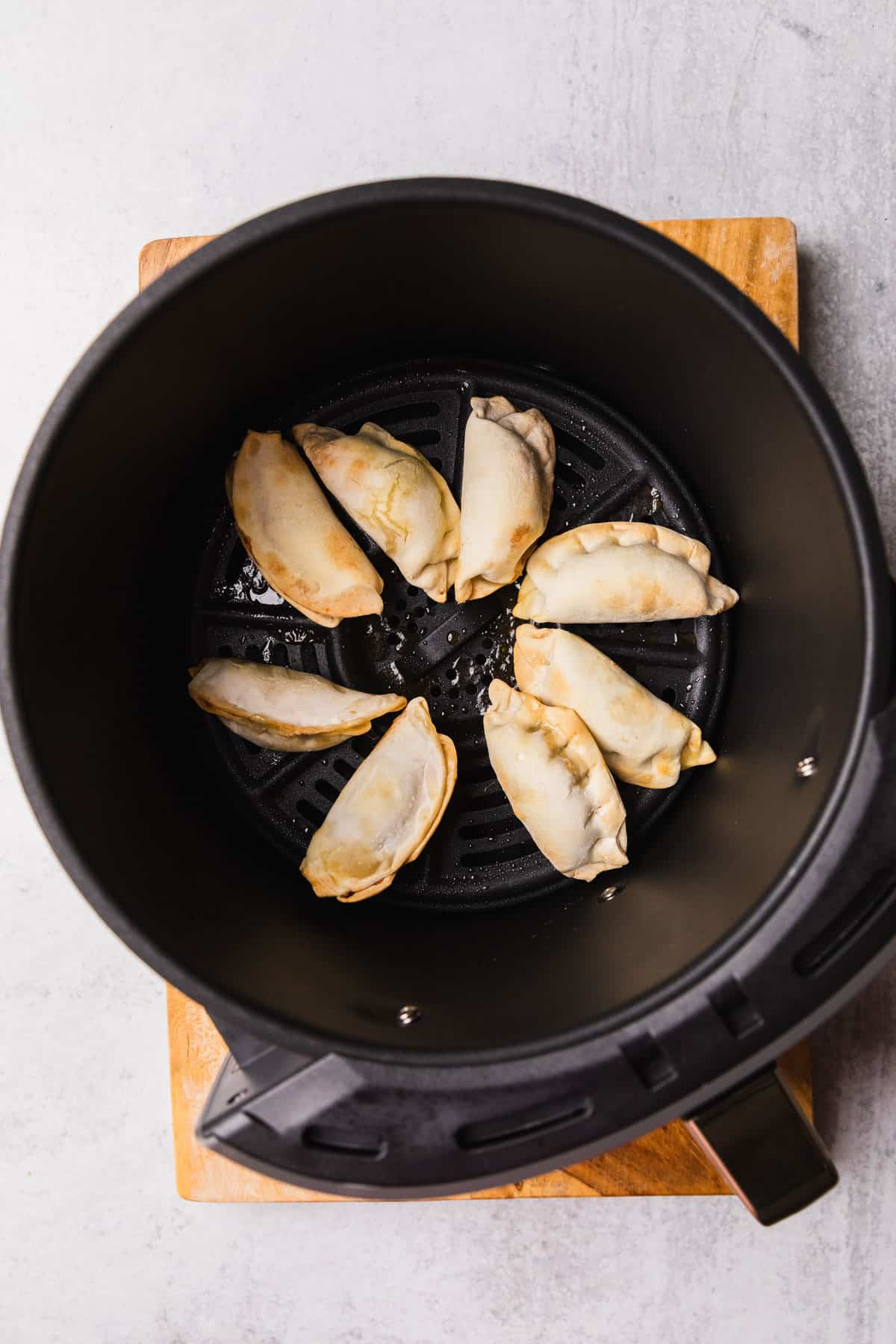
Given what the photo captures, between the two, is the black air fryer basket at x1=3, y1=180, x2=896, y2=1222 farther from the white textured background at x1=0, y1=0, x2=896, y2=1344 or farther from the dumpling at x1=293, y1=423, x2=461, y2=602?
the white textured background at x1=0, y1=0, x2=896, y2=1344

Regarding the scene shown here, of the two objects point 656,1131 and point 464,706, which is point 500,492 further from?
point 656,1131

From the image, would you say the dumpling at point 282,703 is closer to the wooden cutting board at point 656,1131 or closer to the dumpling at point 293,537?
the dumpling at point 293,537

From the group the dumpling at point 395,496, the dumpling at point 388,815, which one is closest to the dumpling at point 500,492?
the dumpling at point 395,496

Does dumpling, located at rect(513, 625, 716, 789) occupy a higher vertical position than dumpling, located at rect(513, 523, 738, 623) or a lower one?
lower

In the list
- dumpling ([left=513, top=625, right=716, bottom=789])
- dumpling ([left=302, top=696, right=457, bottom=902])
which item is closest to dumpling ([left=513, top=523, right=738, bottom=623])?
dumpling ([left=513, top=625, right=716, bottom=789])

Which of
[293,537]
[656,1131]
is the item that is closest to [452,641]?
[293,537]
